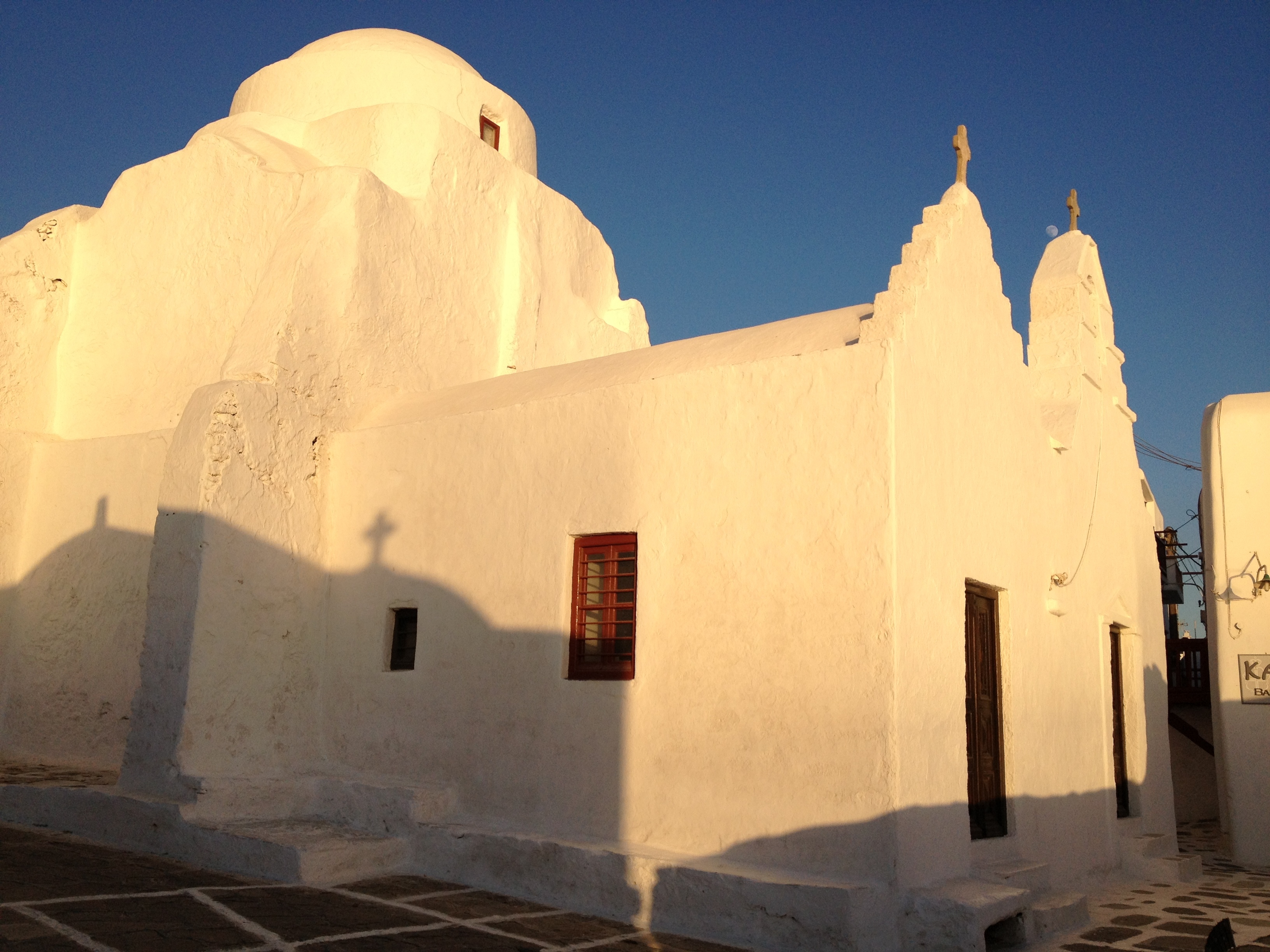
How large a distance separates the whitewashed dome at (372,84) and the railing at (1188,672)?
33.8ft

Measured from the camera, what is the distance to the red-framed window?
6.52 m

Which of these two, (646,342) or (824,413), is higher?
(646,342)

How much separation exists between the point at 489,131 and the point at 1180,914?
949cm

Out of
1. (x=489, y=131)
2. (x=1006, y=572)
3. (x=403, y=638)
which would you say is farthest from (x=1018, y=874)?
(x=489, y=131)

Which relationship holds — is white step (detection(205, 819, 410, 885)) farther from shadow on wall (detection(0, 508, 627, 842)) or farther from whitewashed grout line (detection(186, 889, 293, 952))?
whitewashed grout line (detection(186, 889, 293, 952))

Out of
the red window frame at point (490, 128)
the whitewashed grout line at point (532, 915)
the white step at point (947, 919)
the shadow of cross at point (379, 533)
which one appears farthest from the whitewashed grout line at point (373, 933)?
the red window frame at point (490, 128)

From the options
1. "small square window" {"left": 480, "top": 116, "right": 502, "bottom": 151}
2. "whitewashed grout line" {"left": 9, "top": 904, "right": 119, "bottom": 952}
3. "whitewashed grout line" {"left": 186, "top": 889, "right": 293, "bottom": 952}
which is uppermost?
"small square window" {"left": 480, "top": 116, "right": 502, "bottom": 151}

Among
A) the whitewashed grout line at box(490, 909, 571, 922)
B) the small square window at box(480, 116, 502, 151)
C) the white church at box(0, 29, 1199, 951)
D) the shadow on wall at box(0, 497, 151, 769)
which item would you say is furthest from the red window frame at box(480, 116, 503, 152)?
the whitewashed grout line at box(490, 909, 571, 922)

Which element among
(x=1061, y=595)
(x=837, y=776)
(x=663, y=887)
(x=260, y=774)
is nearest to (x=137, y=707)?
(x=260, y=774)

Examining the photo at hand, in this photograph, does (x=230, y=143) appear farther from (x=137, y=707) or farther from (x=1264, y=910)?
(x=1264, y=910)

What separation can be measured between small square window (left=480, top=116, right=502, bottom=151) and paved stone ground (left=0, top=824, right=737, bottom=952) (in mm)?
7831

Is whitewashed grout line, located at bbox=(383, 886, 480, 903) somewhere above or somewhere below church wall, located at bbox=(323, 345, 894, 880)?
below

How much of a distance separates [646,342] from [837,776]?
24.2 feet

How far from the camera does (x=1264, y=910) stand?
7117mm
